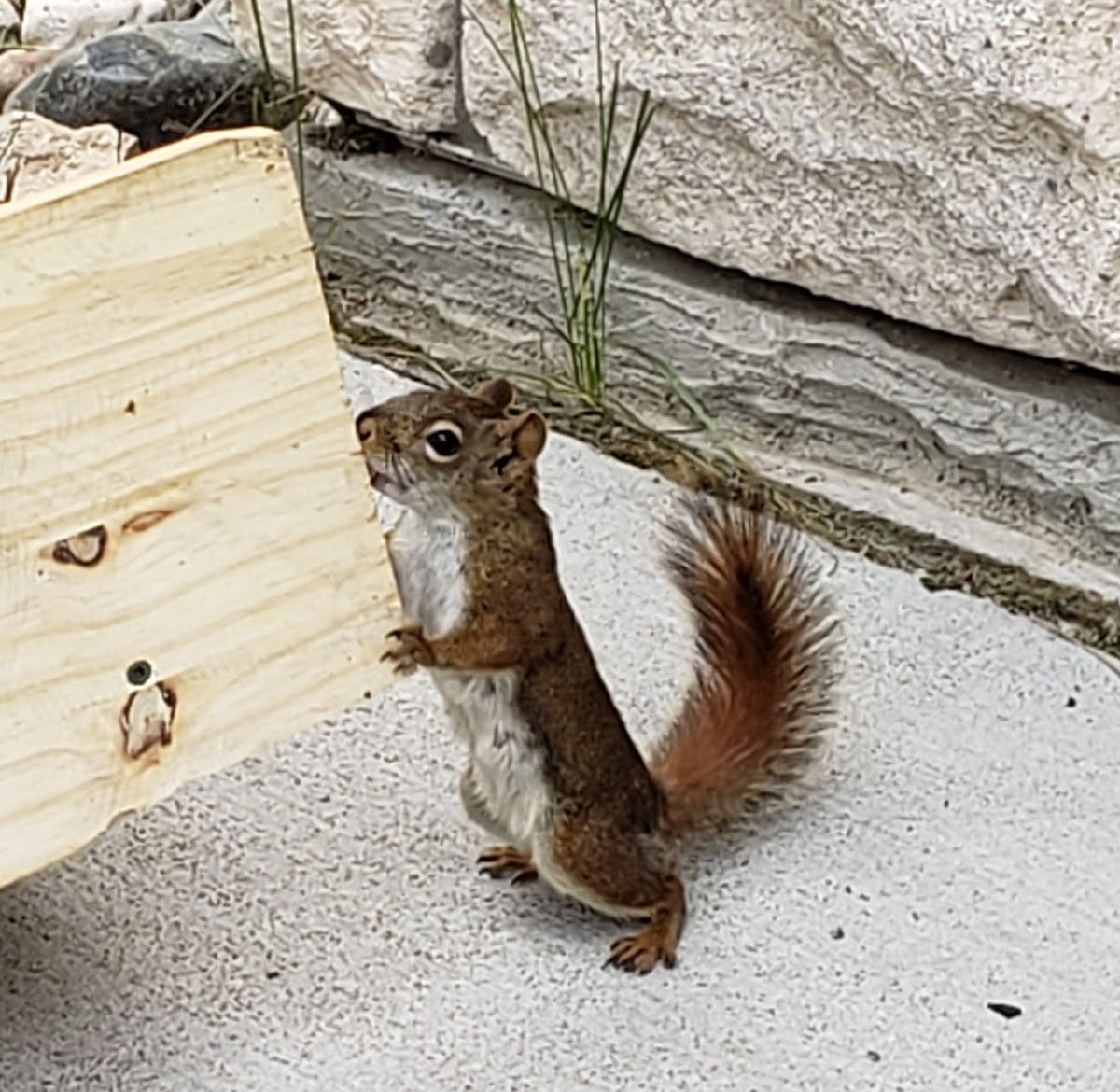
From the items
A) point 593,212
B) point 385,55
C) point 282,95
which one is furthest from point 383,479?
point 282,95

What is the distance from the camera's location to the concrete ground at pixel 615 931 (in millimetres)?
1817

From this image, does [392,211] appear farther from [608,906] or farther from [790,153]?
[608,906]

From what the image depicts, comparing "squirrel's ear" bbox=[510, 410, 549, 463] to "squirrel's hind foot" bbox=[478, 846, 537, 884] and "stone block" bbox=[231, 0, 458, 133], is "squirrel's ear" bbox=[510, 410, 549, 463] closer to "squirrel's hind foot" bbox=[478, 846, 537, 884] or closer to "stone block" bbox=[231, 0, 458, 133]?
"squirrel's hind foot" bbox=[478, 846, 537, 884]

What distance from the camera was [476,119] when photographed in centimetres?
281

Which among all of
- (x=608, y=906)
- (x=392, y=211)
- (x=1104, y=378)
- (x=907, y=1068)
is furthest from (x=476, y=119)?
(x=907, y=1068)

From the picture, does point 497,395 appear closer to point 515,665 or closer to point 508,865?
point 515,665

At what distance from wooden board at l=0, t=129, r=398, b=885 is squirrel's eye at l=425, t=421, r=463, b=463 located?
6.8 inches

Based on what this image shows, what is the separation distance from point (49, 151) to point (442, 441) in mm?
1238

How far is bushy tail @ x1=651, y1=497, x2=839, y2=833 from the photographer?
2.01 m

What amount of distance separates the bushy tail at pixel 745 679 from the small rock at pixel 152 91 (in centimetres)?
134

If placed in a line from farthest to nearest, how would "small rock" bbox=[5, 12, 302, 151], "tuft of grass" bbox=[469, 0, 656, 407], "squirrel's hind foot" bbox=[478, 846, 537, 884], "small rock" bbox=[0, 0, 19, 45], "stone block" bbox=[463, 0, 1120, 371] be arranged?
"small rock" bbox=[0, 0, 19, 45] < "small rock" bbox=[5, 12, 302, 151] < "tuft of grass" bbox=[469, 0, 656, 407] < "stone block" bbox=[463, 0, 1120, 371] < "squirrel's hind foot" bbox=[478, 846, 537, 884]

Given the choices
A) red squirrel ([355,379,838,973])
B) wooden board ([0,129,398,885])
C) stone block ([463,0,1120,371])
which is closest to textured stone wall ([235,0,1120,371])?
stone block ([463,0,1120,371])

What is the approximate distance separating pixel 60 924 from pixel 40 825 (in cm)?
36

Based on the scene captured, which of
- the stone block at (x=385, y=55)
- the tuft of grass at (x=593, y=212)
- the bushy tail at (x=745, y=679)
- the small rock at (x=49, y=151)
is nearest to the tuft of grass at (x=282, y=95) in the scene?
the stone block at (x=385, y=55)
